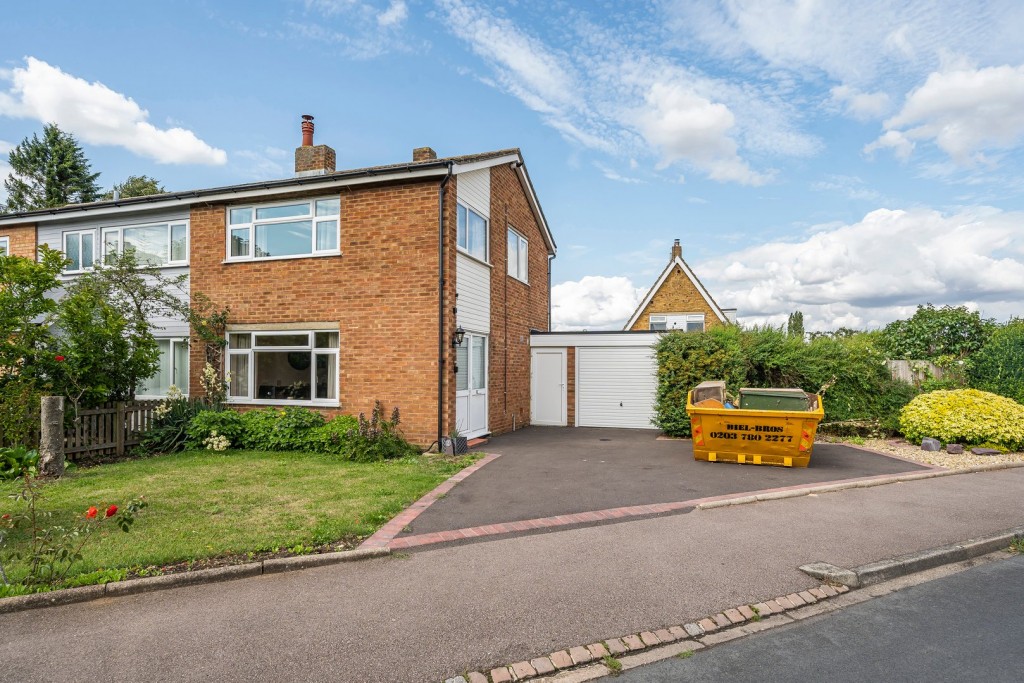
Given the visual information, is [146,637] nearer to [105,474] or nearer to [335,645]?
[335,645]

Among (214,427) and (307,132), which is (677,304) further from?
(214,427)

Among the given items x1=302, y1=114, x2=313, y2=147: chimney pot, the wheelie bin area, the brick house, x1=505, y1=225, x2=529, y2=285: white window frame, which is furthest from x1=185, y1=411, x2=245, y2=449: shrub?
the brick house

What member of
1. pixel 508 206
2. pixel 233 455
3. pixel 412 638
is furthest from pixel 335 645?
pixel 508 206

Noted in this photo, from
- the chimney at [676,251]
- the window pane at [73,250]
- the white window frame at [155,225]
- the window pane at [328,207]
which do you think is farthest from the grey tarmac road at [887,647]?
the chimney at [676,251]

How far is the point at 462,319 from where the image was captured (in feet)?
38.6

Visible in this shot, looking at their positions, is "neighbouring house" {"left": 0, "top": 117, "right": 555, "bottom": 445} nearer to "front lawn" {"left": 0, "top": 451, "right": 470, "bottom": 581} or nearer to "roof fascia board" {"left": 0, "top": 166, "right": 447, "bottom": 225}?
"roof fascia board" {"left": 0, "top": 166, "right": 447, "bottom": 225}

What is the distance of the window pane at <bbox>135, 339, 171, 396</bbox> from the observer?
13438 mm

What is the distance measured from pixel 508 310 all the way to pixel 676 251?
1449 cm

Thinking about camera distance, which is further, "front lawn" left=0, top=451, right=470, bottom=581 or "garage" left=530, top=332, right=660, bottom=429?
"garage" left=530, top=332, right=660, bottom=429

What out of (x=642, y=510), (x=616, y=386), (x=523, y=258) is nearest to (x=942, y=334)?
(x=616, y=386)

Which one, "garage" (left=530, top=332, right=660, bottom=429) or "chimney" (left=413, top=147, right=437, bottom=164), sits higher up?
"chimney" (left=413, top=147, right=437, bottom=164)

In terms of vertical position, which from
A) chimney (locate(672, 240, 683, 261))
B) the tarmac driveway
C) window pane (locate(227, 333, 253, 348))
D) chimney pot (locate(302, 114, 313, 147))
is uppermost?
chimney pot (locate(302, 114, 313, 147))

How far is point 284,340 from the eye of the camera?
12.3m

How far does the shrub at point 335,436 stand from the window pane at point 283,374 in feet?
4.97
